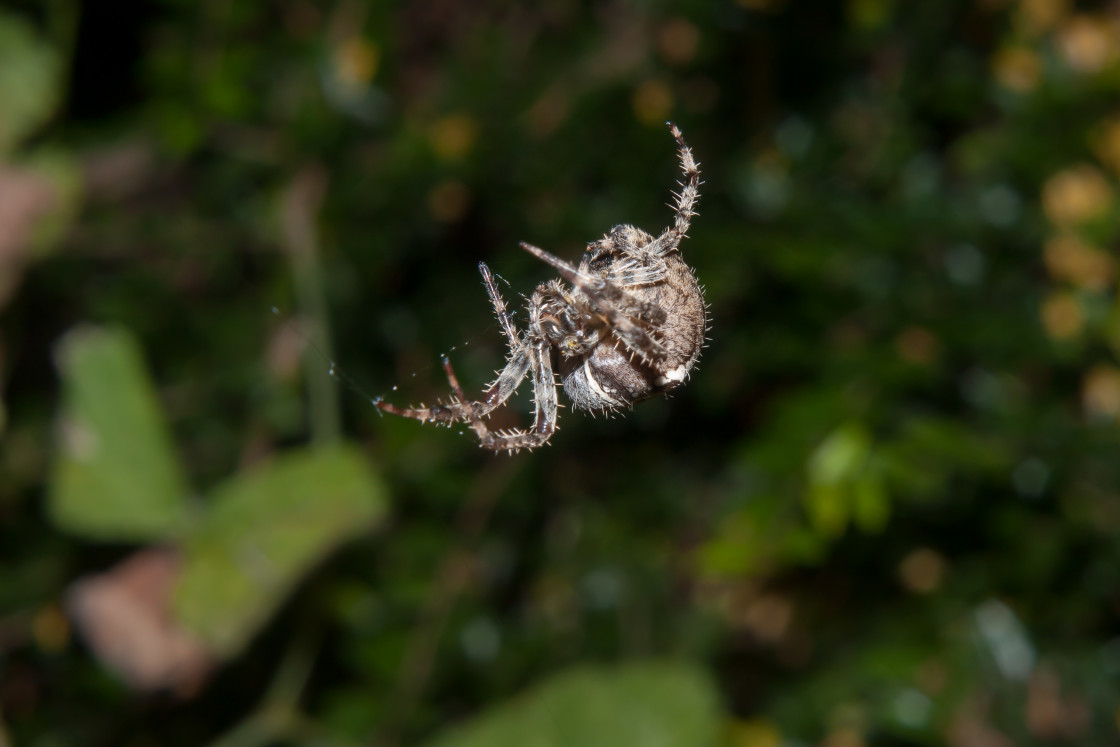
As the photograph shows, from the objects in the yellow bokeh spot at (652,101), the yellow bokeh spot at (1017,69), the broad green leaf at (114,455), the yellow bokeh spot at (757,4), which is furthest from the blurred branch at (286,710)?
the yellow bokeh spot at (1017,69)

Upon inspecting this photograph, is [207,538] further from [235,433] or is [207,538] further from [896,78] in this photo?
[896,78]

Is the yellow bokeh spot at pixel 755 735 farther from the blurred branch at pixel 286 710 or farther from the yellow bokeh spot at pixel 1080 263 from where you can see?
the yellow bokeh spot at pixel 1080 263

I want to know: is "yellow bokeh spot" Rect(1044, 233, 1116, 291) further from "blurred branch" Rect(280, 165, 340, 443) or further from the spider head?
"blurred branch" Rect(280, 165, 340, 443)

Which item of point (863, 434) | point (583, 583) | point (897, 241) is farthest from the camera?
point (583, 583)

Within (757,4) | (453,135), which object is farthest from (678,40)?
(453,135)

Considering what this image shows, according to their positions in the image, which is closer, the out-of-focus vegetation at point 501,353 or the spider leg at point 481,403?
the spider leg at point 481,403

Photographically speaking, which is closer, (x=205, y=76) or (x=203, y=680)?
(x=205, y=76)

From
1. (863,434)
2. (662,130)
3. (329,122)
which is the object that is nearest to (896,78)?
(662,130)

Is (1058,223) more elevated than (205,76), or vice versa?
(205,76)

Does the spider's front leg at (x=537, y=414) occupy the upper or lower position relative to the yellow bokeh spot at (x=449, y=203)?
lower
